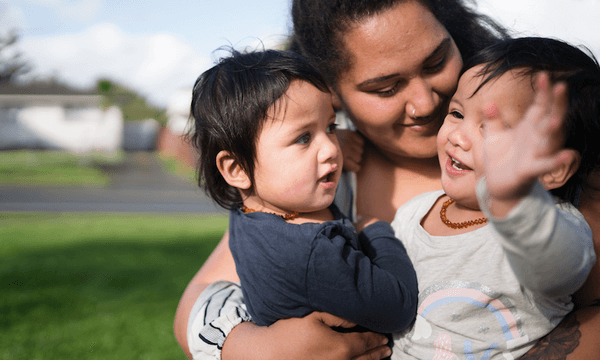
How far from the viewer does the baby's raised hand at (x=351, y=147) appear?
1997mm

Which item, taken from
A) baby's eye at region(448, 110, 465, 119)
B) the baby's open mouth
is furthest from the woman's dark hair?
the baby's open mouth

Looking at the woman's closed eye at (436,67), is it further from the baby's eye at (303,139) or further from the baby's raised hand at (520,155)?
the baby's raised hand at (520,155)

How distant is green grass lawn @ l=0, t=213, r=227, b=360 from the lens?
160 inches

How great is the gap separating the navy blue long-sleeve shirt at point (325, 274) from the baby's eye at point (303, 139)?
259 mm

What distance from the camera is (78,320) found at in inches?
183

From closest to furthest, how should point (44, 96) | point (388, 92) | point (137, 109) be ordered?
point (388, 92) < point (44, 96) < point (137, 109)

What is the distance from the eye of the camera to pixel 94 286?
5805 millimetres

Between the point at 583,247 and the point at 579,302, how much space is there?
0.40m

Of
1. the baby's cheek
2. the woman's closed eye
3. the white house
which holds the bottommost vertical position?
the white house

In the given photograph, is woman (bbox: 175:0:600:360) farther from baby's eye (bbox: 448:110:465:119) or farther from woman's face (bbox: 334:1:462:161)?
baby's eye (bbox: 448:110:465:119)

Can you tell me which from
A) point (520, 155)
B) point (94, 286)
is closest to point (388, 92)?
point (520, 155)

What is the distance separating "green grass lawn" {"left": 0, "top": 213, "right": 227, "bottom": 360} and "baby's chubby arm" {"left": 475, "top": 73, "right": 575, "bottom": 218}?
3.53 metres

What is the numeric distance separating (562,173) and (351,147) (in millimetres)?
910

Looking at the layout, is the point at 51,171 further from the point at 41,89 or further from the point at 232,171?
the point at 232,171
